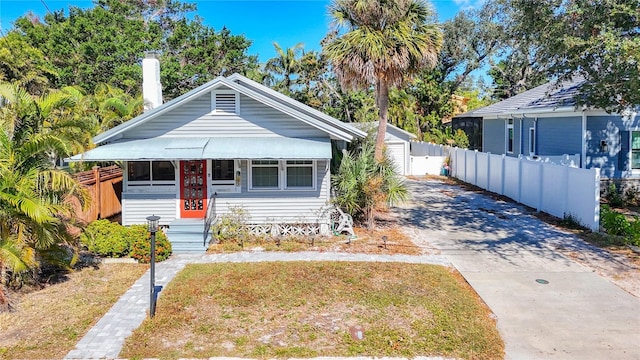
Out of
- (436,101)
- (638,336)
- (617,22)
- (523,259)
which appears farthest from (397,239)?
(436,101)

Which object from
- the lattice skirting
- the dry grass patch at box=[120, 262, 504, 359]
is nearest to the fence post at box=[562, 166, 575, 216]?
the dry grass patch at box=[120, 262, 504, 359]

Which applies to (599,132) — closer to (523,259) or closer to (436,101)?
(523,259)

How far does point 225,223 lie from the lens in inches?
534

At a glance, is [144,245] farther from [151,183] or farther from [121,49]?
[121,49]

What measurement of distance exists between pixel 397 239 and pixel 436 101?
97.9ft

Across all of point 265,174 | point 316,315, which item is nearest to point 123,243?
point 265,174

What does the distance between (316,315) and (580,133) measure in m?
15.6

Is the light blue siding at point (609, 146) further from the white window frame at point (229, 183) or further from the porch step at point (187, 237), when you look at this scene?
the porch step at point (187, 237)

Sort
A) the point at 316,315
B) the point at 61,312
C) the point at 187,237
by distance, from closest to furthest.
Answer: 1. the point at 316,315
2. the point at 61,312
3. the point at 187,237

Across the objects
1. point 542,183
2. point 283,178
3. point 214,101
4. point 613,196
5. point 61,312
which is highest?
point 214,101

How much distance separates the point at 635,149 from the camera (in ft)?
61.6

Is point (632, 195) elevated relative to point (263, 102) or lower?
lower

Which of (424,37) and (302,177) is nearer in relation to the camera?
(302,177)

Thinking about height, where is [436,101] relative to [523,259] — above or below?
above
